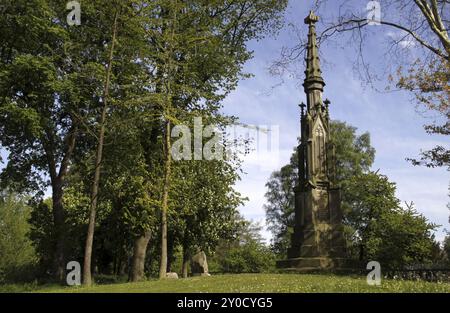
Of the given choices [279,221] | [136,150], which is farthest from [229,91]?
[279,221]

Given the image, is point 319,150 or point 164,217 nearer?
point 164,217

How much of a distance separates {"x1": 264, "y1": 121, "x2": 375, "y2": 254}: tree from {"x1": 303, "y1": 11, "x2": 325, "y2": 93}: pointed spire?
2732cm

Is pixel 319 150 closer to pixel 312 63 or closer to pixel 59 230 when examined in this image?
pixel 312 63

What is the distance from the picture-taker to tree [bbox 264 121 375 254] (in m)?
51.3

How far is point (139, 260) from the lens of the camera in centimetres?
2495

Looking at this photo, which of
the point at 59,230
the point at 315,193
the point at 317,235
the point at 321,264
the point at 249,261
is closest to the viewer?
the point at 321,264

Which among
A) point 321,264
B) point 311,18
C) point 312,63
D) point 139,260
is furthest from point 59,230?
point 311,18

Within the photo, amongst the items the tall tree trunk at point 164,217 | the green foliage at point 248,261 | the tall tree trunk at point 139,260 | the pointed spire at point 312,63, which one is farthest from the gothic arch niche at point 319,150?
the green foliage at point 248,261

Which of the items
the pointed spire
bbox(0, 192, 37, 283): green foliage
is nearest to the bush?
bbox(0, 192, 37, 283): green foliage

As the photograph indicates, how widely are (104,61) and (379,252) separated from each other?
20.1m

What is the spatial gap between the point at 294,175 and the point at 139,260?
35.2m

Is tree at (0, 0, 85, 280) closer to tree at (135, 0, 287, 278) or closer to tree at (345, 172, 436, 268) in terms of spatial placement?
tree at (135, 0, 287, 278)

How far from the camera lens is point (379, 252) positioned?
27.5 metres

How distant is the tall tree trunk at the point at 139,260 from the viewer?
2453 cm
